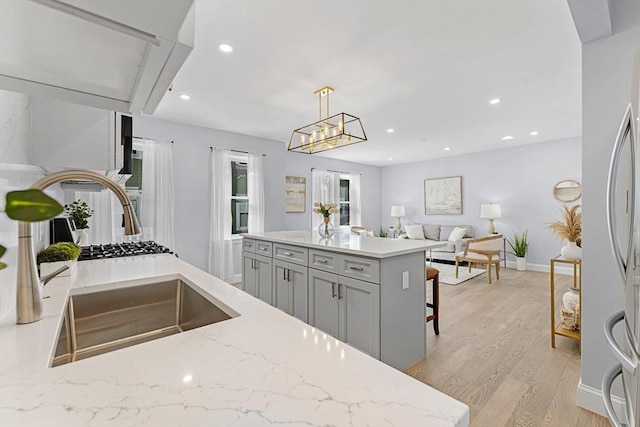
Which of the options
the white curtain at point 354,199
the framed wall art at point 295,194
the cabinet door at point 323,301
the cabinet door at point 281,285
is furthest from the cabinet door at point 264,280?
the white curtain at point 354,199

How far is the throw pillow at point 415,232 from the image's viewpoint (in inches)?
283

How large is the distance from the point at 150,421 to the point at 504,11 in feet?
9.03

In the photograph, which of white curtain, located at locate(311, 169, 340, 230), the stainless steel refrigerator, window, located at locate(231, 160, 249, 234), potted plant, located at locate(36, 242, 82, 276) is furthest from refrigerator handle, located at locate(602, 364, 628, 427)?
white curtain, located at locate(311, 169, 340, 230)

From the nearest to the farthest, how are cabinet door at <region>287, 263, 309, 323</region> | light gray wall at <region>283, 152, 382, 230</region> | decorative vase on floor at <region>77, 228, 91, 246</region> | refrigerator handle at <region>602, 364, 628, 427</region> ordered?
refrigerator handle at <region>602, 364, 628, 427</region> < decorative vase on floor at <region>77, 228, 91, 246</region> < cabinet door at <region>287, 263, 309, 323</region> < light gray wall at <region>283, 152, 382, 230</region>

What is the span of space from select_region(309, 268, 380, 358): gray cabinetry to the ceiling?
188 centimetres

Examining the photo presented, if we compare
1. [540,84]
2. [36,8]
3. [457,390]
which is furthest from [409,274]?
[540,84]

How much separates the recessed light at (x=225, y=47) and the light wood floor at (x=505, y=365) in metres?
2.95

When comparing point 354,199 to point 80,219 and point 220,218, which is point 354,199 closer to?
point 220,218

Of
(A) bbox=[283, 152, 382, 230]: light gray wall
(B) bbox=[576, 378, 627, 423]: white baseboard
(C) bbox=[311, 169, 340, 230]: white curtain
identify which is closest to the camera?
(B) bbox=[576, 378, 627, 423]: white baseboard

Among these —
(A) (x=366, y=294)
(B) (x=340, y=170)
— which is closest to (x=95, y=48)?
(A) (x=366, y=294)

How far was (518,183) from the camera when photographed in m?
5.99

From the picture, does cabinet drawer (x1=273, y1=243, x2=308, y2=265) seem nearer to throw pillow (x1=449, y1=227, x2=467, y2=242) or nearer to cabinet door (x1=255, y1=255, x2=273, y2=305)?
cabinet door (x1=255, y1=255, x2=273, y2=305)

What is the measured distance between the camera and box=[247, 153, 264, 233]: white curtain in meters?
5.15

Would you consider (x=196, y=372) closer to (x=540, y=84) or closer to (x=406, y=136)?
(x=540, y=84)
